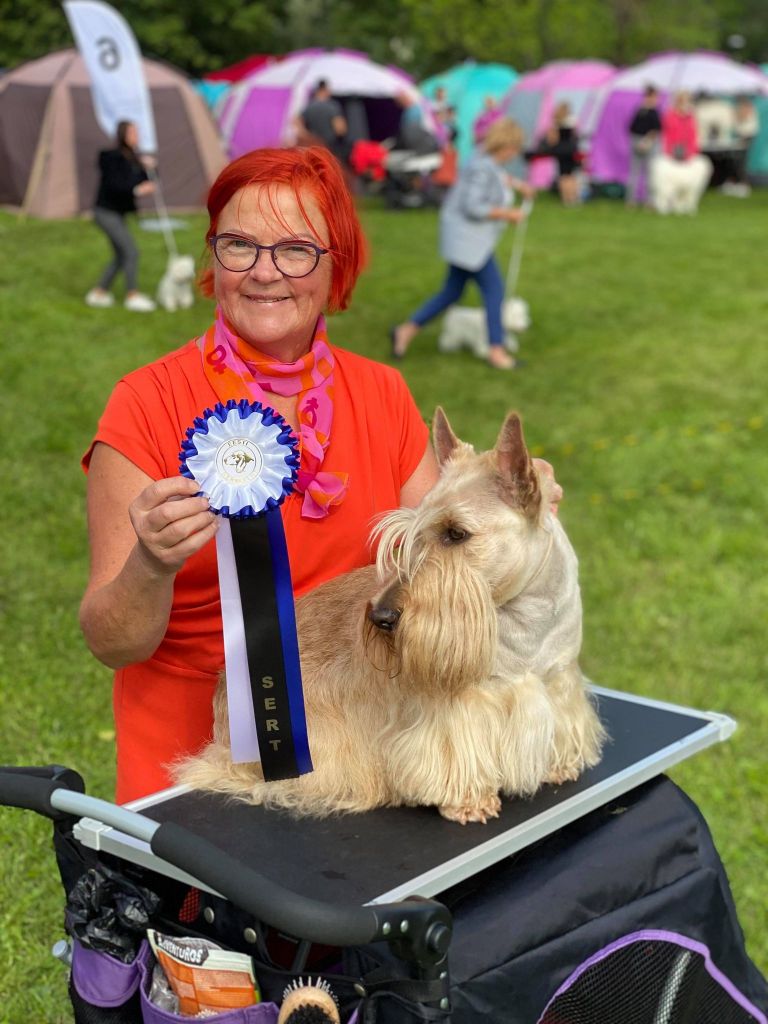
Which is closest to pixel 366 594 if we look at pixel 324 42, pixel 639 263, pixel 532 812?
pixel 532 812

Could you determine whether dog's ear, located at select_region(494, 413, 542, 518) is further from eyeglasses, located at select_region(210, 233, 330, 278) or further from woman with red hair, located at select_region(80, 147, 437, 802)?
eyeglasses, located at select_region(210, 233, 330, 278)

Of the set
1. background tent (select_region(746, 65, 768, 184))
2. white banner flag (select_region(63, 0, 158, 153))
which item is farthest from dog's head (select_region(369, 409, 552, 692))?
background tent (select_region(746, 65, 768, 184))

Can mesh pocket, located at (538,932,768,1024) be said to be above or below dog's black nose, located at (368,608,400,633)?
below

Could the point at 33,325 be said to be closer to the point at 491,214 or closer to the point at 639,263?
the point at 491,214

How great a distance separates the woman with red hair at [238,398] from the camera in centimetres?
239

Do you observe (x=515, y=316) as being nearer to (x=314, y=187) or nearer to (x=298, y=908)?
(x=314, y=187)

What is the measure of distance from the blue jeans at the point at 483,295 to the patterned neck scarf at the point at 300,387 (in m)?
8.07

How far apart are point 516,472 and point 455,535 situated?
159 millimetres

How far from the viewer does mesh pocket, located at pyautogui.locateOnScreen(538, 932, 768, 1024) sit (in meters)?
2.13

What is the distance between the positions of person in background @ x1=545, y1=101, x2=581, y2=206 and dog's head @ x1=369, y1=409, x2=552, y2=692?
21.1m

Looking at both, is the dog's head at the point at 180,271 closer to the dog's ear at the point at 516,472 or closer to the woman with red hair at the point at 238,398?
the woman with red hair at the point at 238,398

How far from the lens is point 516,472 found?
2.12m

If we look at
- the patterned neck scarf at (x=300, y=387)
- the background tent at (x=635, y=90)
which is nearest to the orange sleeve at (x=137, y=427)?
the patterned neck scarf at (x=300, y=387)

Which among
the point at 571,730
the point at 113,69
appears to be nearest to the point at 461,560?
the point at 571,730
